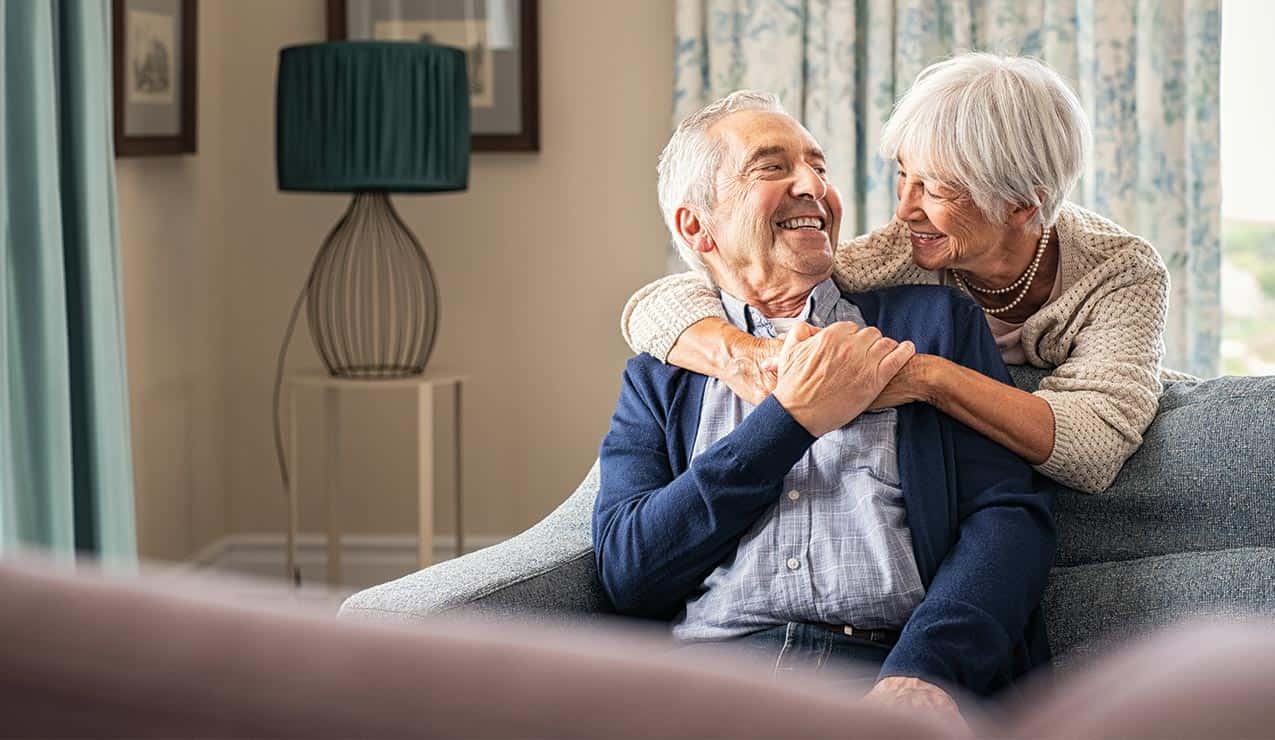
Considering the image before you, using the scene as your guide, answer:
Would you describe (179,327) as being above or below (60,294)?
below

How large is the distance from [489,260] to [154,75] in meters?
0.98

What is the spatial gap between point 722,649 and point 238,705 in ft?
4.69

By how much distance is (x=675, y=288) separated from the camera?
2.00m

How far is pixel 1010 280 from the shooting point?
1.98 m

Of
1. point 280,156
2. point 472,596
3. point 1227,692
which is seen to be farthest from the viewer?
point 280,156

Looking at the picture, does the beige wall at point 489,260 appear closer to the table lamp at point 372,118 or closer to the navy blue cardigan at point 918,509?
the table lamp at point 372,118

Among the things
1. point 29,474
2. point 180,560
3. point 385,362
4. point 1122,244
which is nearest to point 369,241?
point 385,362

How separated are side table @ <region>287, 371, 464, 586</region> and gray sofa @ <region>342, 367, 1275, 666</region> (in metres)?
1.65

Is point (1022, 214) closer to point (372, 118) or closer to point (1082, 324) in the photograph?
point (1082, 324)

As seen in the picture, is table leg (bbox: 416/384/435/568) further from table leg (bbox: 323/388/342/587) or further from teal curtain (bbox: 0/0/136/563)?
teal curtain (bbox: 0/0/136/563)

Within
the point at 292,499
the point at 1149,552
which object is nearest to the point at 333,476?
the point at 292,499

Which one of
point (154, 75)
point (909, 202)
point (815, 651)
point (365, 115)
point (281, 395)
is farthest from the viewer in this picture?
point (281, 395)

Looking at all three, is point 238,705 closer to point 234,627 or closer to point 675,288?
point 234,627

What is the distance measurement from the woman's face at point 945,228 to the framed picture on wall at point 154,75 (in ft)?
6.25
